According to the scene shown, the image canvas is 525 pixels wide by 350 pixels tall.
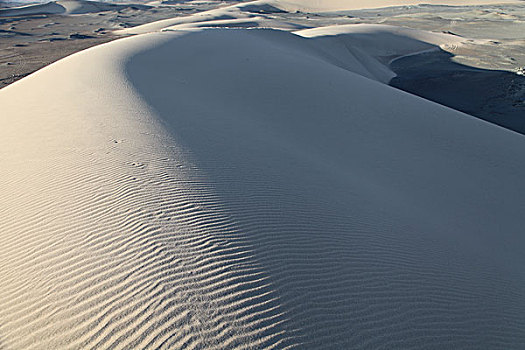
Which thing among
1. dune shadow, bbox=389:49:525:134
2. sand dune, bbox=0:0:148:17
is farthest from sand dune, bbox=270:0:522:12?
dune shadow, bbox=389:49:525:134

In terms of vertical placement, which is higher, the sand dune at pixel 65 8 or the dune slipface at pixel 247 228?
the dune slipface at pixel 247 228

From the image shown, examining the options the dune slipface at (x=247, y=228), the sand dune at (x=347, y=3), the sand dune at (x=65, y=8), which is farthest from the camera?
the sand dune at (x=347, y=3)

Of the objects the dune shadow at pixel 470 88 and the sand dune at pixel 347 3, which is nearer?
the dune shadow at pixel 470 88

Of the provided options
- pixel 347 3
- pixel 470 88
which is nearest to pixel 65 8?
pixel 347 3

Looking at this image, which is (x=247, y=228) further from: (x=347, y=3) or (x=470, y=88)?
(x=347, y=3)

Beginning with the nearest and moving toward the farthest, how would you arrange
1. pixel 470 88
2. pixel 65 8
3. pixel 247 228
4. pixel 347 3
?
pixel 247 228
pixel 470 88
pixel 65 8
pixel 347 3

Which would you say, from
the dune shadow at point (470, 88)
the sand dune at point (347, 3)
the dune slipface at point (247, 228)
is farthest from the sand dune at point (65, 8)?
the dune slipface at point (247, 228)

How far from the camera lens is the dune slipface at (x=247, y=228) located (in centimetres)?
252

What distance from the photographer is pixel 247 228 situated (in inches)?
134

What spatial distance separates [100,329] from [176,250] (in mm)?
792

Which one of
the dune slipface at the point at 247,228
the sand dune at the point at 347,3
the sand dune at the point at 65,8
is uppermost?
the dune slipface at the point at 247,228

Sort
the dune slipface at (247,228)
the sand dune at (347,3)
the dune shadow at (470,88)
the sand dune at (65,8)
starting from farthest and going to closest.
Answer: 1. the sand dune at (347,3)
2. the sand dune at (65,8)
3. the dune shadow at (470,88)
4. the dune slipface at (247,228)

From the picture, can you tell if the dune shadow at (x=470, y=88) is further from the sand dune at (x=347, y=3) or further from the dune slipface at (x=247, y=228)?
the sand dune at (x=347, y=3)

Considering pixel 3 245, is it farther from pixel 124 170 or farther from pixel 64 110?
pixel 64 110
